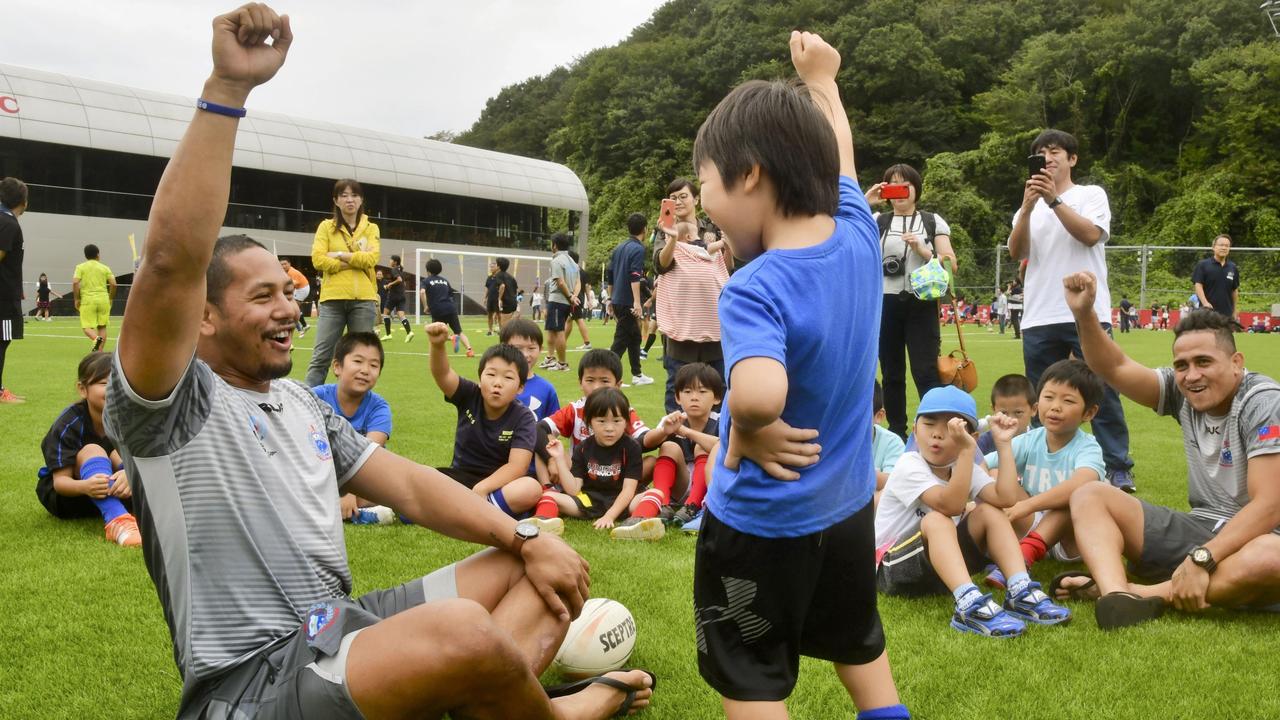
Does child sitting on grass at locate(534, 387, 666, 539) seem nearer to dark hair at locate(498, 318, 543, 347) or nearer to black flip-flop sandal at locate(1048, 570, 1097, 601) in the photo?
dark hair at locate(498, 318, 543, 347)

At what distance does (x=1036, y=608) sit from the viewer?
3805mm

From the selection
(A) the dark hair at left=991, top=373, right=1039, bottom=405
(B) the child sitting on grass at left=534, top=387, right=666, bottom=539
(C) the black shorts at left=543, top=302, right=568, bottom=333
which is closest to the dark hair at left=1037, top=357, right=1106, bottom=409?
(A) the dark hair at left=991, top=373, right=1039, bottom=405

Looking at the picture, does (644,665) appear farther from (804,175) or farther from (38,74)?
(38,74)

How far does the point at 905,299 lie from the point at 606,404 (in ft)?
8.21

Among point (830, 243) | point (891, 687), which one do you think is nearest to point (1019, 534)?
point (891, 687)

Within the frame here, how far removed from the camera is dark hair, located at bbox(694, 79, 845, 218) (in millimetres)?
1979

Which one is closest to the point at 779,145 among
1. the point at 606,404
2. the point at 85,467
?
the point at 606,404

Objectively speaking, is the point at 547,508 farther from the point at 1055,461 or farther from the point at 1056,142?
the point at 1056,142

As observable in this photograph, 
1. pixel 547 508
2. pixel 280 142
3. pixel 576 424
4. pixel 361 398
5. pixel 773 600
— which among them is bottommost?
pixel 547 508

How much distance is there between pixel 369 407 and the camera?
5.90 metres

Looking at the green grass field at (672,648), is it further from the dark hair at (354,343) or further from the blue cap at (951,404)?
the dark hair at (354,343)

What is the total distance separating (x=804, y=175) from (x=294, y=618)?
1.59m

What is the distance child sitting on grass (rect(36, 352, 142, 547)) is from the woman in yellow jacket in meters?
2.71

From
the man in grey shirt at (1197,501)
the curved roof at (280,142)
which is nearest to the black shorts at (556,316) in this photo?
the man in grey shirt at (1197,501)
